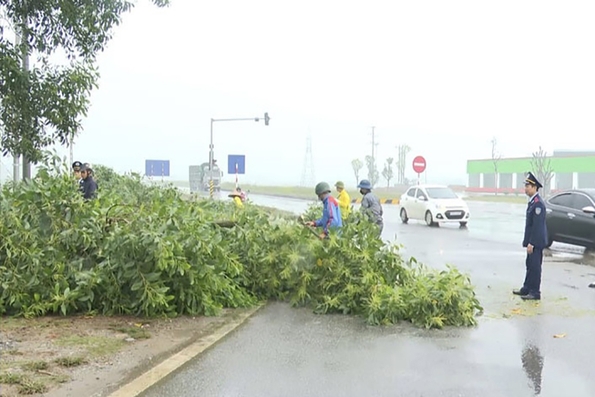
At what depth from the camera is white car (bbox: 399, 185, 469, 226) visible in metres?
24.2

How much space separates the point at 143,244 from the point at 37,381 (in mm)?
2423

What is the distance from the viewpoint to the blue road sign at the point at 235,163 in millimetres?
37156

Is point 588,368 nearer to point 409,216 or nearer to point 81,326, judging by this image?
point 81,326

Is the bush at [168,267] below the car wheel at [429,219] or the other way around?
the other way around

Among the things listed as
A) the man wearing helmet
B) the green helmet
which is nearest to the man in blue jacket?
the green helmet

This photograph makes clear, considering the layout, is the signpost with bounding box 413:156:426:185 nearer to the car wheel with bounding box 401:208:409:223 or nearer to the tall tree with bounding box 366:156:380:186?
the car wheel with bounding box 401:208:409:223

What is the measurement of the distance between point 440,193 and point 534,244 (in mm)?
16122

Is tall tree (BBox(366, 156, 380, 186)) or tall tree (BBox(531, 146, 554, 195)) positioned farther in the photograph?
tall tree (BBox(366, 156, 380, 186))

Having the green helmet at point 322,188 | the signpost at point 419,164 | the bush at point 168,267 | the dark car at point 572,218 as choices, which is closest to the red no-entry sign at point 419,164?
the signpost at point 419,164

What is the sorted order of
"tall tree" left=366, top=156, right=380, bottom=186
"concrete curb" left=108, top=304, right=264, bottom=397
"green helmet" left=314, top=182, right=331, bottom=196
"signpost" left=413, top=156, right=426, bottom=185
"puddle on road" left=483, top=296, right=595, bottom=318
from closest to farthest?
"concrete curb" left=108, top=304, right=264, bottom=397
"puddle on road" left=483, top=296, right=595, bottom=318
"green helmet" left=314, top=182, right=331, bottom=196
"signpost" left=413, top=156, right=426, bottom=185
"tall tree" left=366, top=156, right=380, bottom=186

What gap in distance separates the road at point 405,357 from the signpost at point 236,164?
92.5 ft

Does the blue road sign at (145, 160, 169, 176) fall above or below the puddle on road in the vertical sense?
above

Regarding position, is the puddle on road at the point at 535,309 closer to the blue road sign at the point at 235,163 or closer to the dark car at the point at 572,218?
the dark car at the point at 572,218

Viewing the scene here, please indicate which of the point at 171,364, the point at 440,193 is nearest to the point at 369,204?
the point at 171,364
